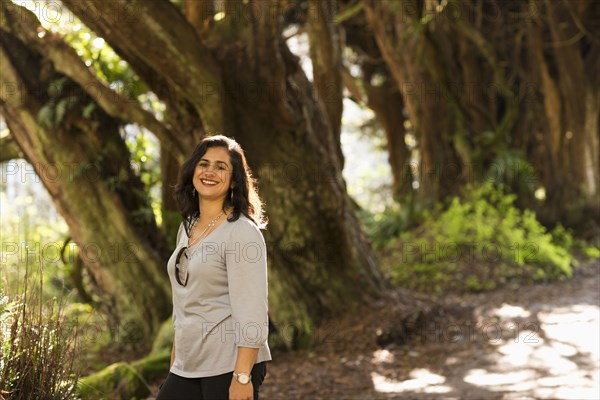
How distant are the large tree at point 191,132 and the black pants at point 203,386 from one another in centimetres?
403

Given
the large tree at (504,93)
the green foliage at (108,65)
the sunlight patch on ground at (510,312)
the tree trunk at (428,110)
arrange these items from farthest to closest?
the tree trunk at (428,110), the large tree at (504,93), the green foliage at (108,65), the sunlight patch on ground at (510,312)

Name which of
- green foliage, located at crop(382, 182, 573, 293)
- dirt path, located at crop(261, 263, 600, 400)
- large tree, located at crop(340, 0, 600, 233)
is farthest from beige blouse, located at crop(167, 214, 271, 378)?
large tree, located at crop(340, 0, 600, 233)

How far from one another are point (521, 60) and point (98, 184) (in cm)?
880

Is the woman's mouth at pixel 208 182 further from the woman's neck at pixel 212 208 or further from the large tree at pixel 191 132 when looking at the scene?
the large tree at pixel 191 132

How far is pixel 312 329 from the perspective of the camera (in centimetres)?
745

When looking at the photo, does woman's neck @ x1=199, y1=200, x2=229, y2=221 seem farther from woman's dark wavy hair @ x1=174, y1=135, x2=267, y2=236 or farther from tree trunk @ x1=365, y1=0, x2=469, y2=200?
tree trunk @ x1=365, y1=0, x2=469, y2=200

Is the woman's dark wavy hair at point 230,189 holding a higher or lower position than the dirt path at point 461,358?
higher

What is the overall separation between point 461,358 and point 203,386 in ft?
13.9

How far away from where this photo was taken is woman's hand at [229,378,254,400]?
297 centimetres

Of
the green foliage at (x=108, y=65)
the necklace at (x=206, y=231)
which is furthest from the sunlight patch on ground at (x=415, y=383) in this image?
the green foliage at (x=108, y=65)

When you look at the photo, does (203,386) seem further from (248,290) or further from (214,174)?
(214,174)

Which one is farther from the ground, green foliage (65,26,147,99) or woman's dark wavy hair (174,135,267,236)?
green foliage (65,26,147,99)

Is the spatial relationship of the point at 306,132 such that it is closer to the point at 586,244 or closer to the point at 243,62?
the point at 243,62

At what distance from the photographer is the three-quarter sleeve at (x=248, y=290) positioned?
118 inches
